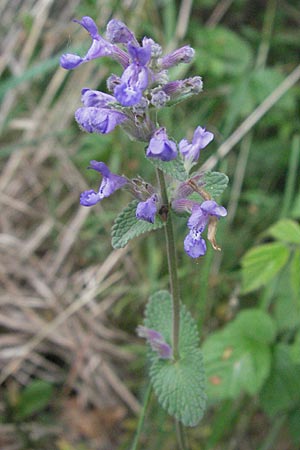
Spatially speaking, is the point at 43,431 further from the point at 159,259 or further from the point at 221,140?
the point at 221,140

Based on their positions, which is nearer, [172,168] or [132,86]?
[132,86]

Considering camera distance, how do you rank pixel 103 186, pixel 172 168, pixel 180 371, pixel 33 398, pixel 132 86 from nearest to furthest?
pixel 132 86 < pixel 172 168 < pixel 103 186 < pixel 180 371 < pixel 33 398

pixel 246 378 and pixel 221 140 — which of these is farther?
pixel 221 140

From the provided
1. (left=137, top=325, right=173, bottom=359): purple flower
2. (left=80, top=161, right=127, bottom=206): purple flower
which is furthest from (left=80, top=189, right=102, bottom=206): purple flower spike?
(left=137, top=325, right=173, bottom=359): purple flower

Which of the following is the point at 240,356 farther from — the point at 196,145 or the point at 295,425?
the point at 196,145

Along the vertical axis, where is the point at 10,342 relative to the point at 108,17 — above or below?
below

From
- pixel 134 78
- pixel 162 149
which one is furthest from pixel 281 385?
pixel 134 78

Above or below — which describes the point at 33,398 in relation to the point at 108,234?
below

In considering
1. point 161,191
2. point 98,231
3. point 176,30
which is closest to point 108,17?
point 176,30
